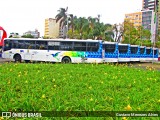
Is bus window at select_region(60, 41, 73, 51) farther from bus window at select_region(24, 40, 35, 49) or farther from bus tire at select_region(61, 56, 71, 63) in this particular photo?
bus window at select_region(24, 40, 35, 49)

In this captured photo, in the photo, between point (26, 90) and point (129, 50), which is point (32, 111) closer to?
point (26, 90)

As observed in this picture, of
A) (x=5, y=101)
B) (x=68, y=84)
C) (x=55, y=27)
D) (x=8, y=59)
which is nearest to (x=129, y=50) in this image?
(x=8, y=59)

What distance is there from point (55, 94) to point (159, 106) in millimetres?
2148

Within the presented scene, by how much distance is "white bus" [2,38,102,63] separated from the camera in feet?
79.1

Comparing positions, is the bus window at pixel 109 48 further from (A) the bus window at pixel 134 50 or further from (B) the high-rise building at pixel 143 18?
(B) the high-rise building at pixel 143 18

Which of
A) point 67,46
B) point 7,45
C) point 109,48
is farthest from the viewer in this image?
point 109,48

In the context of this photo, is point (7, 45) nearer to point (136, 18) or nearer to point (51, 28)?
point (51, 28)

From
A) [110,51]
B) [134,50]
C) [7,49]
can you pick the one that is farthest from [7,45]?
[134,50]

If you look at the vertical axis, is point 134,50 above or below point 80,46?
below

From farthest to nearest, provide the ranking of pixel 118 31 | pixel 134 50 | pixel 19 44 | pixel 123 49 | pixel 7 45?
pixel 118 31 → pixel 134 50 → pixel 123 49 → pixel 7 45 → pixel 19 44

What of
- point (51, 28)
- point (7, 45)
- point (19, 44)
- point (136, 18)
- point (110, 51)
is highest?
point (136, 18)

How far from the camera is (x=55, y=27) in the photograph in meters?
130

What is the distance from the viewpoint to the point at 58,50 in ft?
79.9

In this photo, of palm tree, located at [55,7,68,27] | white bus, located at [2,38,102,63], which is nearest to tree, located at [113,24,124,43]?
palm tree, located at [55,7,68,27]
